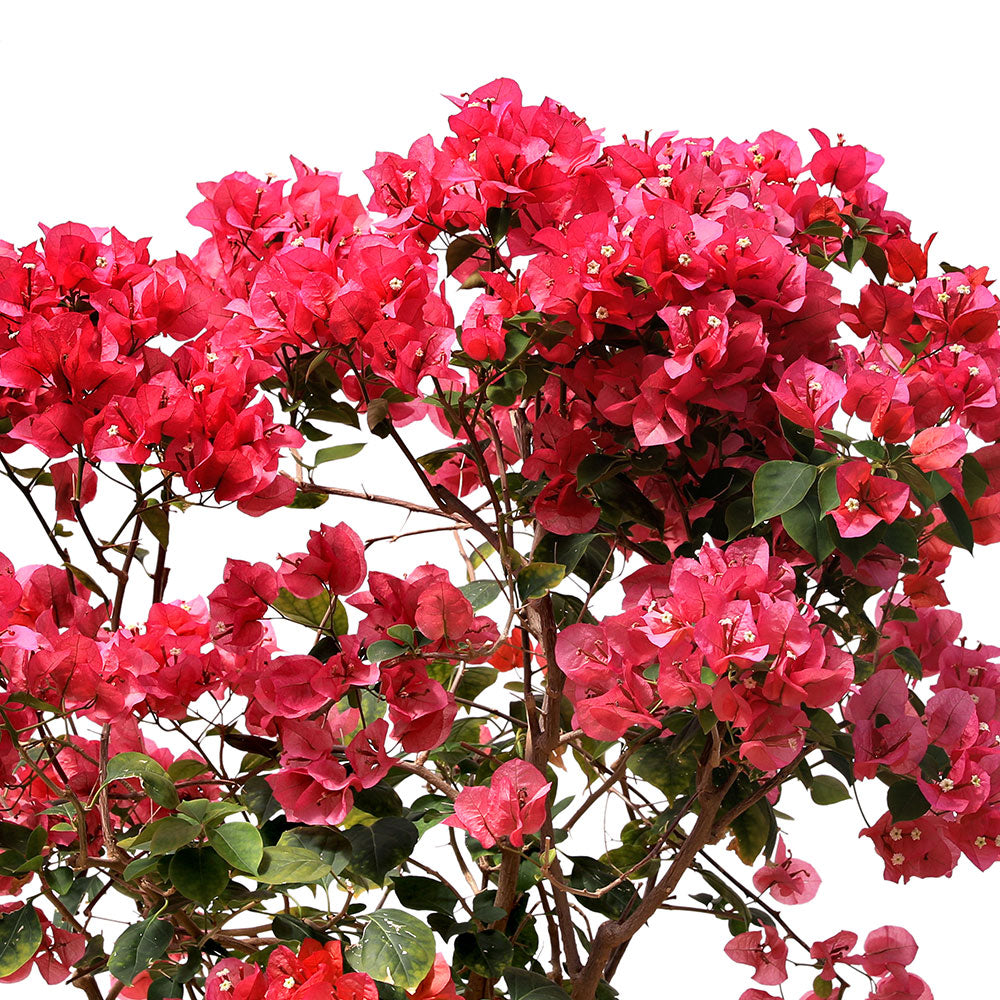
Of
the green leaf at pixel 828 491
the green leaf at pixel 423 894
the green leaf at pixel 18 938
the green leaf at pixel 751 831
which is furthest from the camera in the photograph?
the green leaf at pixel 751 831

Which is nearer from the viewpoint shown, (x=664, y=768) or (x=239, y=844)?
(x=239, y=844)

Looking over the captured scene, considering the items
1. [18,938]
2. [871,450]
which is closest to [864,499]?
[871,450]

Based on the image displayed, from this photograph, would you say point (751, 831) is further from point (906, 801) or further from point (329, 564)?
point (329, 564)

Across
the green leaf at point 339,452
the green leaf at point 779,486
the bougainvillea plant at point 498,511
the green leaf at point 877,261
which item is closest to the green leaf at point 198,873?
the bougainvillea plant at point 498,511

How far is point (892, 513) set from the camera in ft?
4.04

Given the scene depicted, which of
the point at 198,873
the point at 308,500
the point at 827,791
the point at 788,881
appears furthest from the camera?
the point at 788,881

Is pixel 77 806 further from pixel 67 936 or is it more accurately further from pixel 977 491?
pixel 977 491

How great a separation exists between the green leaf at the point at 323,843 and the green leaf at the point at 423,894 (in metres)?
0.12

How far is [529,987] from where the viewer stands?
1490 mm

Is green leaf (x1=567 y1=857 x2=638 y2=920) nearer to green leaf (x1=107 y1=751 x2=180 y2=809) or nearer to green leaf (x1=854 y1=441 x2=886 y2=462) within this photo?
green leaf (x1=107 y1=751 x2=180 y2=809)

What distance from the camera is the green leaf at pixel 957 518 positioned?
51.9 inches

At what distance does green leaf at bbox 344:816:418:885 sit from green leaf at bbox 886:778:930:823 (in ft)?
1.68

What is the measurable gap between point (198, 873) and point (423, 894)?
0.97 ft

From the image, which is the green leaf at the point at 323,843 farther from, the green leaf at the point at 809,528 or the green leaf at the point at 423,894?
the green leaf at the point at 809,528
